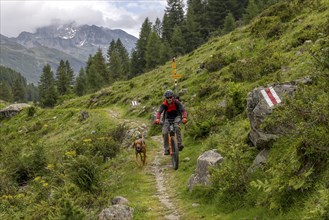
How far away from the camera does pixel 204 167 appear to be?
1037 centimetres

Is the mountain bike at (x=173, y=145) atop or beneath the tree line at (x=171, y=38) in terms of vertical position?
beneath

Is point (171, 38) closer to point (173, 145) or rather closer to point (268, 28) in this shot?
point (268, 28)

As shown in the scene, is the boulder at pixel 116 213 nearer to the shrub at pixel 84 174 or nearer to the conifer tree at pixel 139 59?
the shrub at pixel 84 174

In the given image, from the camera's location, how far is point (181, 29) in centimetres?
7475

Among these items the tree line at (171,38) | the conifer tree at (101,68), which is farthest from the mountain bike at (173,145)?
the conifer tree at (101,68)

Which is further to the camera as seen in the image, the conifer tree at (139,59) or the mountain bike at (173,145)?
the conifer tree at (139,59)

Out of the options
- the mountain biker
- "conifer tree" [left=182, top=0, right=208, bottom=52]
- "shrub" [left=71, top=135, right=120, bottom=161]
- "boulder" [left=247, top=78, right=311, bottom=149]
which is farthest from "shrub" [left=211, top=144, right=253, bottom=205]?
"conifer tree" [left=182, top=0, right=208, bottom=52]

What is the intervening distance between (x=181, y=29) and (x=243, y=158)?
220ft

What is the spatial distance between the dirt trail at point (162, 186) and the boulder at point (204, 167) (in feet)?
2.73

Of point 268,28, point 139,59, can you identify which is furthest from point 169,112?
point 139,59

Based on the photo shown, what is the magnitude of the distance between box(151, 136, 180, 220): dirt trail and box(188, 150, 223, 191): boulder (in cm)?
83

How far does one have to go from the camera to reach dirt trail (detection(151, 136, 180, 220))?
9.43 meters

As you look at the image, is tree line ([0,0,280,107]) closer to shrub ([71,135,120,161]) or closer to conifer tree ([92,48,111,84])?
conifer tree ([92,48,111,84])

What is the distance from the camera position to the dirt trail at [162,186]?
9.43 metres
